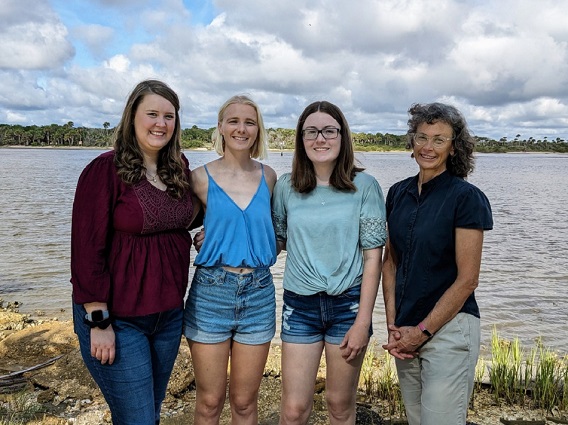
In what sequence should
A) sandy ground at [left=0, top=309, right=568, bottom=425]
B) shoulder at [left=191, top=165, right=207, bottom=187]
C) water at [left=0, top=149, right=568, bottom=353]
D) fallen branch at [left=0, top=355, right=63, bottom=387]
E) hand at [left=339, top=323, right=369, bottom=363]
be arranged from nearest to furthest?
hand at [left=339, top=323, right=369, bottom=363], shoulder at [left=191, top=165, right=207, bottom=187], sandy ground at [left=0, top=309, right=568, bottom=425], fallen branch at [left=0, top=355, right=63, bottom=387], water at [left=0, top=149, right=568, bottom=353]

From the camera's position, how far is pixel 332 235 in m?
3.22

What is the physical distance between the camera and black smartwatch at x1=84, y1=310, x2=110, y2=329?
278 centimetres

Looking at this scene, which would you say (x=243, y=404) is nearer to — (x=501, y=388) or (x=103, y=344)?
(x=103, y=344)

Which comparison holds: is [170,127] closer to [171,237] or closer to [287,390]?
[171,237]

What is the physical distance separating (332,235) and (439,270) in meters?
0.65

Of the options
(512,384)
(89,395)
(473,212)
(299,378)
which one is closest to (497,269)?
(512,384)

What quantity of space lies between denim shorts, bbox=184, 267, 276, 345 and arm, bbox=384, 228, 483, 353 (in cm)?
95

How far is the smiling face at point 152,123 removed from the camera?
3008 millimetres

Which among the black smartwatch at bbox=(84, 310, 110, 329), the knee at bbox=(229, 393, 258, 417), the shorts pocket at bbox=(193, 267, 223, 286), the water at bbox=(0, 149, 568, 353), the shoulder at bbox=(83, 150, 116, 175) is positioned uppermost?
the shoulder at bbox=(83, 150, 116, 175)

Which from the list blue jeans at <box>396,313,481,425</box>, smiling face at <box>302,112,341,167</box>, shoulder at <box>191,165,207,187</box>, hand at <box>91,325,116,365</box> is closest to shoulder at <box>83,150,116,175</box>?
shoulder at <box>191,165,207,187</box>

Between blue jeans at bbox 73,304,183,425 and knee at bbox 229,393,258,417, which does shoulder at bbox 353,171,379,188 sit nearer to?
blue jeans at bbox 73,304,183,425

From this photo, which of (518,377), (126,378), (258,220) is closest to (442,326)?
(258,220)

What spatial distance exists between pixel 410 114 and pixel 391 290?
3.56 ft

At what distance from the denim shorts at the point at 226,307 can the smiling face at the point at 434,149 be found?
1177 mm
